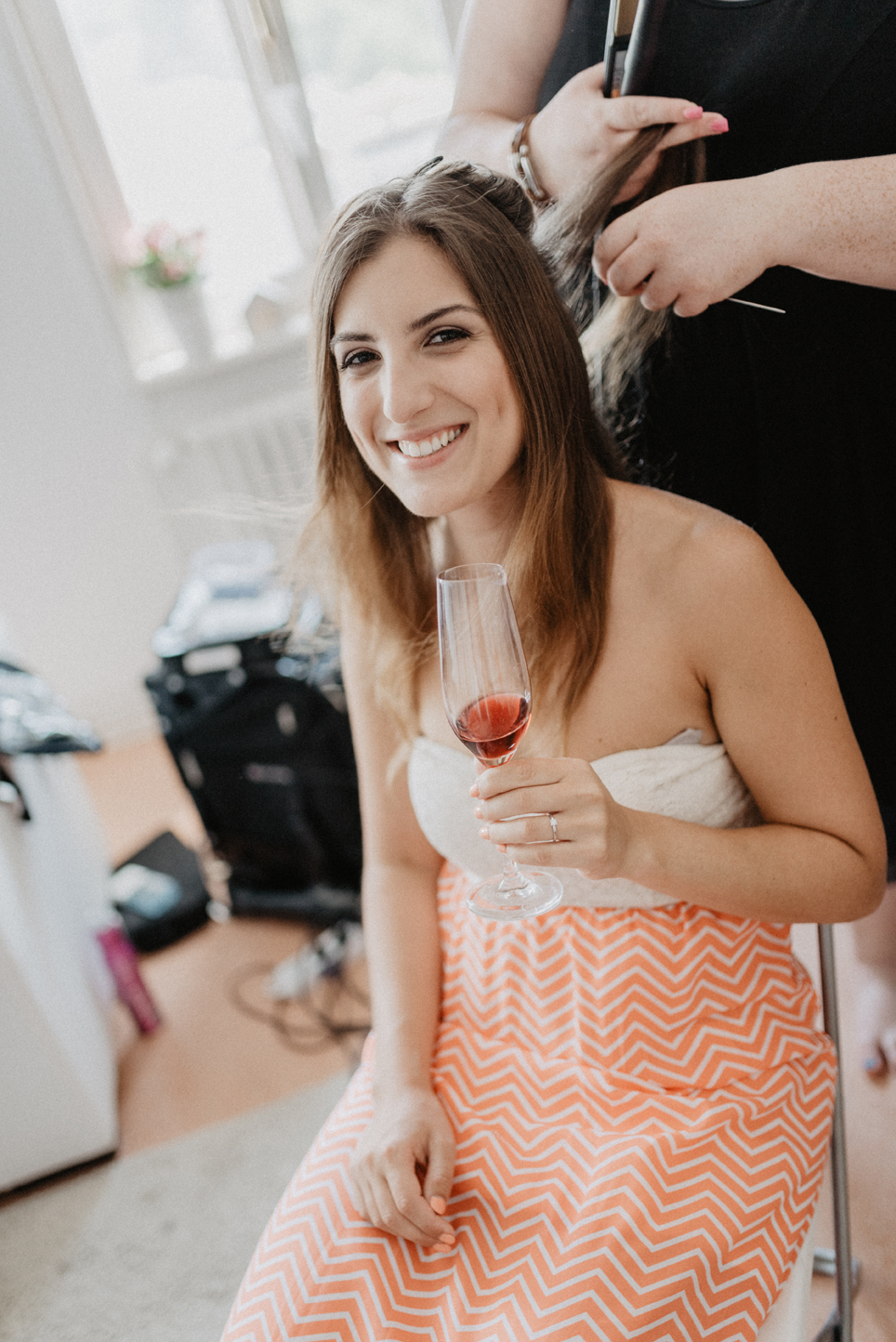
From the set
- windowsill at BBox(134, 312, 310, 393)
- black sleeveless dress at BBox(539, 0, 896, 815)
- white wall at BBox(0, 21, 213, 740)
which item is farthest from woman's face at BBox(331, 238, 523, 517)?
white wall at BBox(0, 21, 213, 740)

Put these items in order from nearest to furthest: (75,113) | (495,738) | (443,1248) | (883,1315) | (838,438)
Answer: (495,738), (443,1248), (838,438), (883,1315), (75,113)

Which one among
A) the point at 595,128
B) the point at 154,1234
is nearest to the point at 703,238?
the point at 595,128

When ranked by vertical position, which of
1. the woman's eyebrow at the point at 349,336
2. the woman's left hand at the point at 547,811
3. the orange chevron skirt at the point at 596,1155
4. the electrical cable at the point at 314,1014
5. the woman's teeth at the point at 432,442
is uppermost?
the woman's eyebrow at the point at 349,336

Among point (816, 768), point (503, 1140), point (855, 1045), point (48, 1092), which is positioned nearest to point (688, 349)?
point (816, 768)

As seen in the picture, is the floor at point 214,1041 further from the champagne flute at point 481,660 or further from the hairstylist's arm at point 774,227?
the hairstylist's arm at point 774,227

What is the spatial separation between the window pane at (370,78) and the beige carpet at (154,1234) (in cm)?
269

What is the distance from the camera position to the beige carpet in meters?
1.52

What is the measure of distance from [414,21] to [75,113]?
3.74 ft

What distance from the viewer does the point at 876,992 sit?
1.61m

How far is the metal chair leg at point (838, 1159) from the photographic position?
1.02 metres

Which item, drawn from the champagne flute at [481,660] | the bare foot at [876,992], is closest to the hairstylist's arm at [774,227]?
the champagne flute at [481,660]

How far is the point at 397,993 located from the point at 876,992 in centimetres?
97

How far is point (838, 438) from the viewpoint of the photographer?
1.00 m

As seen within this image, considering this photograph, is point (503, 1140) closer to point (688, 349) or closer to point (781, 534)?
point (781, 534)
